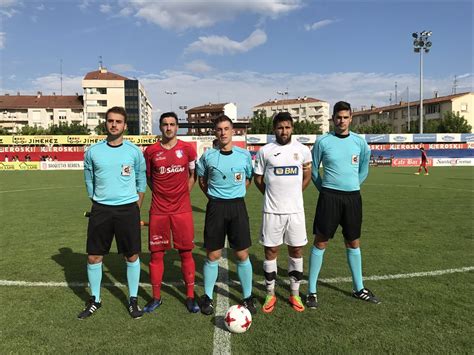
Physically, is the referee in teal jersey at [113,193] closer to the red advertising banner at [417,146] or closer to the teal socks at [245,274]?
the teal socks at [245,274]

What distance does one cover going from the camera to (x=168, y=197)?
3859 mm

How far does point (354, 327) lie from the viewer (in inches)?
134

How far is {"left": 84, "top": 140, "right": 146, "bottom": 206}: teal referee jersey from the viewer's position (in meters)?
3.68

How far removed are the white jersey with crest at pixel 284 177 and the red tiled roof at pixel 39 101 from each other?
83.3 metres

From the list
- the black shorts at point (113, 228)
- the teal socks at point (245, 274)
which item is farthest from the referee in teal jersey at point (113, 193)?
the teal socks at point (245, 274)

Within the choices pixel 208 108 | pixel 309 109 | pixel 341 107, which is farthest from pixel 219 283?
pixel 208 108

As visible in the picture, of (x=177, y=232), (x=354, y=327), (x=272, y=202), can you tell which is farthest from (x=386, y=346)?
(x=177, y=232)

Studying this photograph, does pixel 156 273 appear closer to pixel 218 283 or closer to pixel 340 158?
pixel 218 283

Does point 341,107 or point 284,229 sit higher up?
point 341,107

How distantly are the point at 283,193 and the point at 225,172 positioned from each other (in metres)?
0.65

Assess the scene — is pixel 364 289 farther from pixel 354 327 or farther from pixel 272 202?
pixel 272 202

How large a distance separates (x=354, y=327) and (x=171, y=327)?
5.65ft

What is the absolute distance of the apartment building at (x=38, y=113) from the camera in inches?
3072

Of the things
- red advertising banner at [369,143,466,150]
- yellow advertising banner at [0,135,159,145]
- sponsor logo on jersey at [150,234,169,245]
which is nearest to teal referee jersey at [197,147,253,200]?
sponsor logo on jersey at [150,234,169,245]
